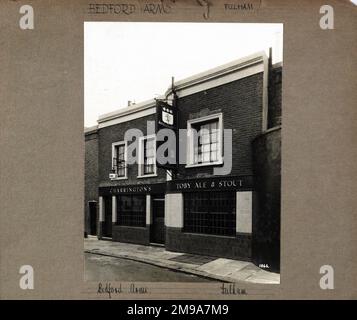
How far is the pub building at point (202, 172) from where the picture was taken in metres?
4.48

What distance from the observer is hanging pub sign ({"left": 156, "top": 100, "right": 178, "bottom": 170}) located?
4.46 m

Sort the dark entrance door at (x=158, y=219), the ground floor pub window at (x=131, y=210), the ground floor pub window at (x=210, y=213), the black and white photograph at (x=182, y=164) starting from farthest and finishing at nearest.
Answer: the dark entrance door at (x=158, y=219)
the ground floor pub window at (x=131, y=210)
the ground floor pub window at (x=210, y=213)
the black and white photograph at (x=182, y=164)

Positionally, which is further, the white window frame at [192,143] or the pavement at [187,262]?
the white window frame at [192,143]

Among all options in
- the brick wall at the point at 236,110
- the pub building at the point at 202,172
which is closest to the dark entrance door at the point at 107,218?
the pub building at the point at 202,172

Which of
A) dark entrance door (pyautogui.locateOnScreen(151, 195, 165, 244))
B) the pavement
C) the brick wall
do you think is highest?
the brick wall

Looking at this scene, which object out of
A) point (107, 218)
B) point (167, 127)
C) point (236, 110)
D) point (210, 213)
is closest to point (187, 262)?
point (210, 213)

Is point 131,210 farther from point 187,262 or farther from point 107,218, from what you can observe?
point 187,262

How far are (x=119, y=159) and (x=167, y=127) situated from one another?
1302 mm

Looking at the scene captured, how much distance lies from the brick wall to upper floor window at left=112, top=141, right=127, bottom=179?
4.39 ft

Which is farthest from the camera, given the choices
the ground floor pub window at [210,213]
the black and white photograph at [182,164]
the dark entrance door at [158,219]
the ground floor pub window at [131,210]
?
the dark entrance door at [158,219]

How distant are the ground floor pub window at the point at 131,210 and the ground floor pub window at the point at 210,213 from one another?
1.21 meters

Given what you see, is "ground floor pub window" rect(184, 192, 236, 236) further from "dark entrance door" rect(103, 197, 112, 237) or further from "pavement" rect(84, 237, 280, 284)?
"dark entrance door" rect(103, 197, 112, 237)

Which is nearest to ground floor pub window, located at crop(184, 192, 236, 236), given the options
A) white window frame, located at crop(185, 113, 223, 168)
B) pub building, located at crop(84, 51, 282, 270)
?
pub building, located at crop(84, 51, 282, 270)

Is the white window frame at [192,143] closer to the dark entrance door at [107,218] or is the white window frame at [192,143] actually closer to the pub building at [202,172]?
the pub building at [202,172]
